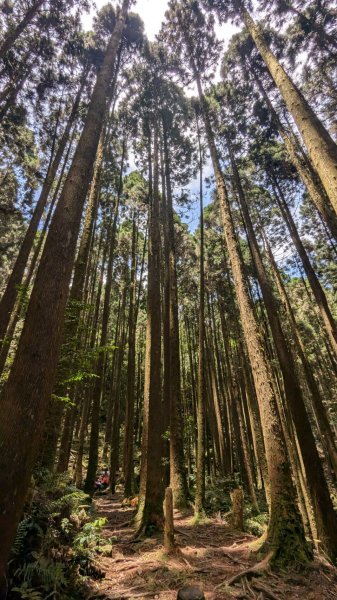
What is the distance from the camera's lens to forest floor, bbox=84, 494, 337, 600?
415 cm

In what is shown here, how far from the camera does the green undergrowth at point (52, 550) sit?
11.5ft

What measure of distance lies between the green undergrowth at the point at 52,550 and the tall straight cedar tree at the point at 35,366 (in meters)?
1.69

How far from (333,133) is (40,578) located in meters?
17.0

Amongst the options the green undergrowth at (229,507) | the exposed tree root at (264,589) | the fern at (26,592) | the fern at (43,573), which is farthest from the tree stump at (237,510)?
the fern at (26,592)

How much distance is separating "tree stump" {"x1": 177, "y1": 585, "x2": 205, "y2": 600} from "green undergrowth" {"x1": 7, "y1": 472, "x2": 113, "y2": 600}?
1336 millimetres

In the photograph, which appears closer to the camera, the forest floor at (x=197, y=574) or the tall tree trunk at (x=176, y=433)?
the forest floor at (x=197, y=574)

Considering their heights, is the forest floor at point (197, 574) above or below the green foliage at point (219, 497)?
below

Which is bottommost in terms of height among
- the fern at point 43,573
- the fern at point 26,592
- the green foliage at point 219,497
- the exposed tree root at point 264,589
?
the exposed tree root at point 264,589

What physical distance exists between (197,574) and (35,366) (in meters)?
4.70

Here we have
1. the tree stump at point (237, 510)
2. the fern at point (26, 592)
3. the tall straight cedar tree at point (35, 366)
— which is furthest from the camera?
the tree stump at point (237, 510)

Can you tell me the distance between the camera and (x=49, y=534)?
4.10m

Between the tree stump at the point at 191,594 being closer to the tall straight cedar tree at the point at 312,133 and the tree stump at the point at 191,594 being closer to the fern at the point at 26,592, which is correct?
the fern at the point at 26,592

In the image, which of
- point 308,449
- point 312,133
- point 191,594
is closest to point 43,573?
point 191,594

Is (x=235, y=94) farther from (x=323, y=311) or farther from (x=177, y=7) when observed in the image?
(x=323, y=311)
